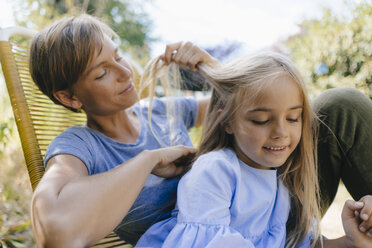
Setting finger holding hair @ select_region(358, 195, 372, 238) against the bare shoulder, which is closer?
the bare shoulder

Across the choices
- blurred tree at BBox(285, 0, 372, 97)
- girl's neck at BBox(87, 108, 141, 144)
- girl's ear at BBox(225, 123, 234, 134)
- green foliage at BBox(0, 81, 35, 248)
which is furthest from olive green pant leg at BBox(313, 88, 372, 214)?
blurred tree at BBox(285, 0, 372, 97)

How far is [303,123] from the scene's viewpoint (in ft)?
4.56

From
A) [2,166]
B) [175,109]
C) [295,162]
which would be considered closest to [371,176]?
[295,162]

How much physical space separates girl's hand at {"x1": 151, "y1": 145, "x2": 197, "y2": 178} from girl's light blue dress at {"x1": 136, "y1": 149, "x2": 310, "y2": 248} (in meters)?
0.13

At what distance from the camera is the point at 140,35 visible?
11.9 m

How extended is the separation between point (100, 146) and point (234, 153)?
0.62m

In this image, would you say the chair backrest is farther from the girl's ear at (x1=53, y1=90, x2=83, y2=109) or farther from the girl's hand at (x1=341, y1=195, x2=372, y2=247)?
the girl's hand at (x1=341, y1=195, x2=372, y2=247)

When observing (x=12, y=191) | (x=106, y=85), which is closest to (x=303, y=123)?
(x=106, y=85)

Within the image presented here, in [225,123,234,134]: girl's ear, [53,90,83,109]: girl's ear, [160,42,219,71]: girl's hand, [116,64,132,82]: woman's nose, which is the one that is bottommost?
[225,123,234,134]: girl's ear

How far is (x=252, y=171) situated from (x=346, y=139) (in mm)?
436

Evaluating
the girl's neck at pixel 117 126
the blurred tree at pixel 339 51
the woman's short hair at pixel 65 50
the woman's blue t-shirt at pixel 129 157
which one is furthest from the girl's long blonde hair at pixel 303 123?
the blurred tree at pixel 339 51

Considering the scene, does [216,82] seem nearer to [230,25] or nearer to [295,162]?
[295,162]

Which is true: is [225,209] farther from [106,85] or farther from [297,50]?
[297,50]

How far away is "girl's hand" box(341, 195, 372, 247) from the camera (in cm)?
125
